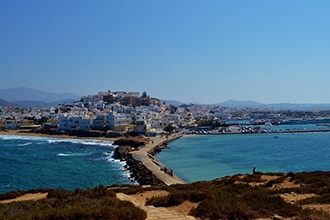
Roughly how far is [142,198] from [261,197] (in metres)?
3.84

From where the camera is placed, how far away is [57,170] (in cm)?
3206

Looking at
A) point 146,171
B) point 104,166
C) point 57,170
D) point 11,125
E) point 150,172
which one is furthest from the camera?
point 11,125

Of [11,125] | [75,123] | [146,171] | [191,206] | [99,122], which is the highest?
[191,206]

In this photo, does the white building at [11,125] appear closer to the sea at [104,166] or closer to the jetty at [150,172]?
the sea at [104,166]

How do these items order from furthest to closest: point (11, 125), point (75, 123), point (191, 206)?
point (11, 125) → point (75, 123) → point (191, 206)

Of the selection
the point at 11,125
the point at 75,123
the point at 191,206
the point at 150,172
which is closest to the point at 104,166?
the point at 150,172

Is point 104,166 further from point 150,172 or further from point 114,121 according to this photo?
point 114,121

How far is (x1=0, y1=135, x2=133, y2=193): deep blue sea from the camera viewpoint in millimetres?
25775

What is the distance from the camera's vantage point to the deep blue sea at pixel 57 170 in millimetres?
25775

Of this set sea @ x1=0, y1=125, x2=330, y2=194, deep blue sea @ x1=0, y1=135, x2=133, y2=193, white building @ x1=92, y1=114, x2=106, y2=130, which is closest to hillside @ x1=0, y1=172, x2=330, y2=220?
sea @ x1=0, y1=125, x2=330, y2=194

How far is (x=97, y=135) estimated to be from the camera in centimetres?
7088

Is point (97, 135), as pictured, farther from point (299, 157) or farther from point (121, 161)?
point (299, 157)

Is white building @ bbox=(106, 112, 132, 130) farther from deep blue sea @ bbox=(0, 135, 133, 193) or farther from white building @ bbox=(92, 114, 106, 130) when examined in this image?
deep blue sea @ bbox=(0, 135, 133, 193)

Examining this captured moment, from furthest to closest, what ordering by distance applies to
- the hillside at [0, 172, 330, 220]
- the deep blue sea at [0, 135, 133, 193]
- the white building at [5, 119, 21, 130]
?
the white building at [5, 119, 21, 130], the deep blue sea at [0, 135, 133, 193], the hillside at [0, 172, 330, 220]
